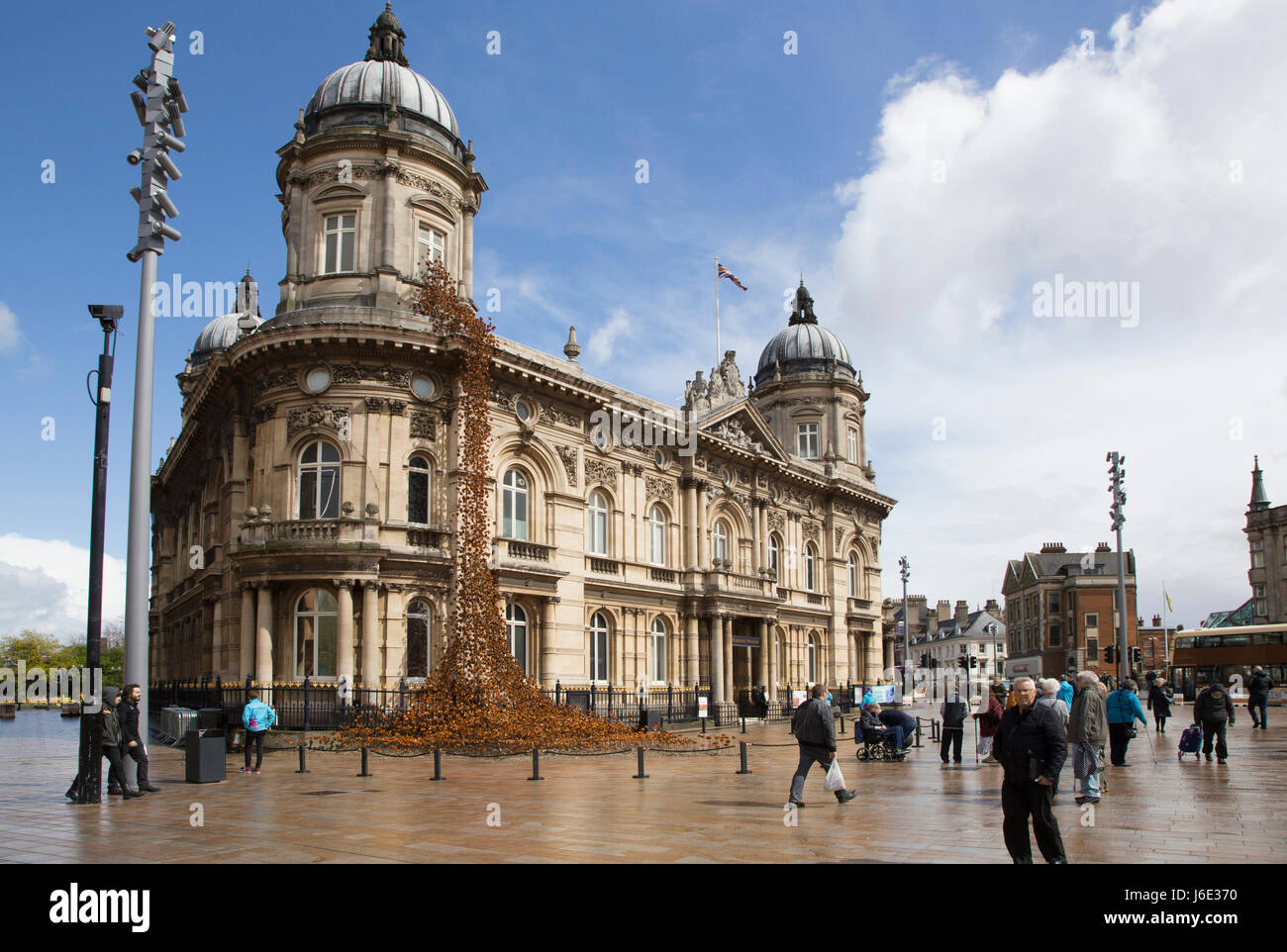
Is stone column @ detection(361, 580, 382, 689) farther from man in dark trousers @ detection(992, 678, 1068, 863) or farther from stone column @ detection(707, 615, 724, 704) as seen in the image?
man in dark trousers @ detection(992, 678, 1068, 863)

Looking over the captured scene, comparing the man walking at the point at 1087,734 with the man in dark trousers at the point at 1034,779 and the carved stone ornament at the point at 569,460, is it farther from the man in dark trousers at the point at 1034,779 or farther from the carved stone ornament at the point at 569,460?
the carved stone ornament at the point at 569,460

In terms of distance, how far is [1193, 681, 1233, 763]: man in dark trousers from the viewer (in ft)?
63.8

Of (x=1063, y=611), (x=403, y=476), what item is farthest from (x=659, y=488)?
(x=1063, y=611)

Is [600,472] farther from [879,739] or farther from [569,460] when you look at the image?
[879,739]

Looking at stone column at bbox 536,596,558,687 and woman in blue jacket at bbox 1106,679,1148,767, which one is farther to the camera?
stone column at bbox 536,596,558,687

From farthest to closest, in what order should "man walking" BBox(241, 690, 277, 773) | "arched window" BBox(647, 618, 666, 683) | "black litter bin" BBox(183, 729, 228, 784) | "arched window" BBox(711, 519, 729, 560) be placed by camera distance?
"arched window" BBox(711, 519, 729, 560) < "arched window" BBox(647, 618, 666, 683) < "man walking" BBox(241, 690, 277, 773) < "black litter bin" BBox(183, 729, 228, 784)

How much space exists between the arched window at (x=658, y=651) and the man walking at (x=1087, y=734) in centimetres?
2503

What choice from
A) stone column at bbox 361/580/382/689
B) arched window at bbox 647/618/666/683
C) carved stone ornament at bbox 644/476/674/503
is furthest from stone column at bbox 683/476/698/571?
stone column at bbox 361/580/382/689

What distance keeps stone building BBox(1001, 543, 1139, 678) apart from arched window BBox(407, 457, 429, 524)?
70962 mm

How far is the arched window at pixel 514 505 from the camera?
107ft

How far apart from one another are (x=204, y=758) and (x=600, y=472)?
20.1 m

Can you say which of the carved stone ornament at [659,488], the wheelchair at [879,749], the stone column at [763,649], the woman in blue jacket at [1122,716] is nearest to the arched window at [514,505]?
the carved stone ornament at [659,488]
